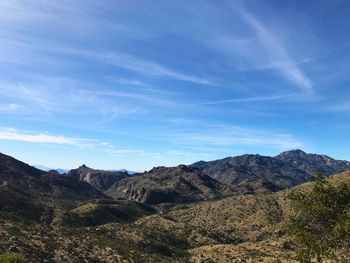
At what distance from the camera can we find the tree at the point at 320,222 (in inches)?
1453

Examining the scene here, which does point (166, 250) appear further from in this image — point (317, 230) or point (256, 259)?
point (317, 230)

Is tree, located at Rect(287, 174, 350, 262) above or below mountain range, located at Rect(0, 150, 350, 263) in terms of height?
above

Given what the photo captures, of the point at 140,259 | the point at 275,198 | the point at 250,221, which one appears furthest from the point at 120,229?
the point at 275,198

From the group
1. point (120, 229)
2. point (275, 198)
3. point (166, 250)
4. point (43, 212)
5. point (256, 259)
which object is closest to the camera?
point (256, 259)

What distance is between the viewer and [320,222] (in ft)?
125

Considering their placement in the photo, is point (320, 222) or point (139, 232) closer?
point (320, 222)

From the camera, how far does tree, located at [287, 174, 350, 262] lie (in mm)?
36906

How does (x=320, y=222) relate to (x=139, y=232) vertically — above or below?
above

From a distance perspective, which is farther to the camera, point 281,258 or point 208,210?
point 208,210

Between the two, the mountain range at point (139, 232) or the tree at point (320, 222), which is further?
the mountain range at point (139, 232)

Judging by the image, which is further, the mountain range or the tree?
the mountain range

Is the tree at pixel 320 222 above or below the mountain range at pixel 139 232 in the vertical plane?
above

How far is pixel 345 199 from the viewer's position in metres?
37.5

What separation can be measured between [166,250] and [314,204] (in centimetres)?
6811
